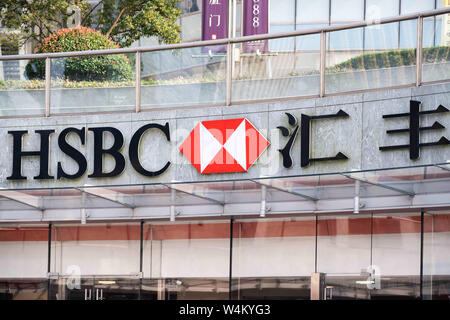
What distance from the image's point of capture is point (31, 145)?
17.9m

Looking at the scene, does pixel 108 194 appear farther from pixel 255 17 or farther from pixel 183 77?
pixel 255 17

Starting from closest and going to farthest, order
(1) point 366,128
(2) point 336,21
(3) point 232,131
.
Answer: (1) point 366,128
(3) point 232,131
(2) point 336,21

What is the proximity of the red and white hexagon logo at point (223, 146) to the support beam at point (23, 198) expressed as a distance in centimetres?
282

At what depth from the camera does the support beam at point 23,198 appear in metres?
16.8

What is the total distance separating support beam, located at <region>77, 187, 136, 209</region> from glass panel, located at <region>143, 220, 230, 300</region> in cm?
102

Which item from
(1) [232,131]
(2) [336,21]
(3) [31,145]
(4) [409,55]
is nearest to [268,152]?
(1) [232,131]

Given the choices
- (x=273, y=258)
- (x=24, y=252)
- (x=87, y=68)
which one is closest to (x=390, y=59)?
(x=273, y=258)

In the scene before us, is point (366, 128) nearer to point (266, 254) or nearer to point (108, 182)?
point (266, 254)

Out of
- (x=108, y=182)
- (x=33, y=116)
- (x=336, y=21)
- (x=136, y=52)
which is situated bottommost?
(x=108, y=182)

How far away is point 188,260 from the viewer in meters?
17.5

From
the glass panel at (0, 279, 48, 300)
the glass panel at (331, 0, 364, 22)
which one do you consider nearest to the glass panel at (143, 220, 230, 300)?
the glass panel at (0, 279, 48, 300)

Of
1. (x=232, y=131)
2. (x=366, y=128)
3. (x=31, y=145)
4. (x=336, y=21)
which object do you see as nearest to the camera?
(x=366, y=128)

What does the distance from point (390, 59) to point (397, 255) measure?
3.28 meters

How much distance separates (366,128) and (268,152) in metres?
1.85
